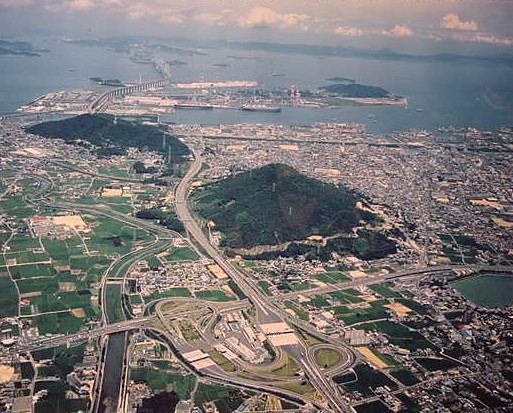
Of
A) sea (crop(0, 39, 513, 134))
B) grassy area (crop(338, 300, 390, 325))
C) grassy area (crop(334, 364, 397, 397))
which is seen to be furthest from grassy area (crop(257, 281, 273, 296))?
sea (crop(0, 39, 513, 134))

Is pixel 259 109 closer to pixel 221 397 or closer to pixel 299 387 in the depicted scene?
pixel 299 387

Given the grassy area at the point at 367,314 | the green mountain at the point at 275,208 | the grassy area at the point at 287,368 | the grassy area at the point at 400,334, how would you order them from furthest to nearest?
the green mountain at the point at 275,208
the grassy area at the point at 367,314
the grassy area at the point at 400,334
the grassy area at the point at 287,368

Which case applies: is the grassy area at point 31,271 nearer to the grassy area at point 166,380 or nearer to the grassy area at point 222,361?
the grassy area at point 166,380

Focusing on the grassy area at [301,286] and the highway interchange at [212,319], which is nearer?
the highway interchange at [212,319]

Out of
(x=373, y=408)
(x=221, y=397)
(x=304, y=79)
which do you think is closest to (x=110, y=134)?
(x=221, y=397)

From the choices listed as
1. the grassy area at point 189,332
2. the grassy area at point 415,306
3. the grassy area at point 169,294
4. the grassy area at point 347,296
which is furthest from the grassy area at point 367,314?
the grassy area at point 169,294

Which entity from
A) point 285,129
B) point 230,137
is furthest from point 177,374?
point 285,129

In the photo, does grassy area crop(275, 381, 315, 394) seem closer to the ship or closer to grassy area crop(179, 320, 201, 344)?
grassy area crop(179, 320, 201, 344)
